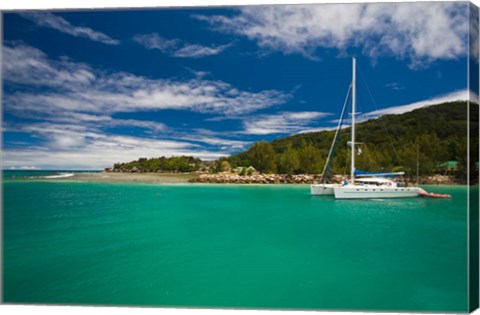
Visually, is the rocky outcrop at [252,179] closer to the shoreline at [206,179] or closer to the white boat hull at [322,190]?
the shoreline at [206,179]

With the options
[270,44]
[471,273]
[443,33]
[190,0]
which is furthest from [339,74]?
[471,273]

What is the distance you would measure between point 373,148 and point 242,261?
697 centimetres

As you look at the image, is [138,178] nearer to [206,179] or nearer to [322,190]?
[206,179]

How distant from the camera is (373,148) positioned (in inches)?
350

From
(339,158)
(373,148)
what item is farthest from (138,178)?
(373,148)

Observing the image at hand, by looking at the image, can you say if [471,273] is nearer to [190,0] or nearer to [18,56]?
[190,0]

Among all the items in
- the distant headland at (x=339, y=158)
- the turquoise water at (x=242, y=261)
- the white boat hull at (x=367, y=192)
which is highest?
the distant headland at (x=339, y=158)

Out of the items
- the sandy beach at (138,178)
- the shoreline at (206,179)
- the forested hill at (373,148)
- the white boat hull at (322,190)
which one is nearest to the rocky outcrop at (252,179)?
the shoreline at (206,179)

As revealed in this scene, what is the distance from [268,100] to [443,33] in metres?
3.70

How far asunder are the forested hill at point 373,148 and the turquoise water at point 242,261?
2229mm

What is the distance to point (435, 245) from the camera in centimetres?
332

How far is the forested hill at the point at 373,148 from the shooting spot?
22.7 ft

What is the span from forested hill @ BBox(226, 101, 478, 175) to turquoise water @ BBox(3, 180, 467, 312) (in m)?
2.23

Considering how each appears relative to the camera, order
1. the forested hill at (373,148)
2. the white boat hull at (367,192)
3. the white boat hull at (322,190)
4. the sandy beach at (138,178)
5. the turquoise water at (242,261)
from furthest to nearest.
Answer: the sandy beach at (138,178) < the white boat hull at (322,190) < the white boat hull at (367,192) < the forested hill at (373,148) < the turquoise water at (242,261)
